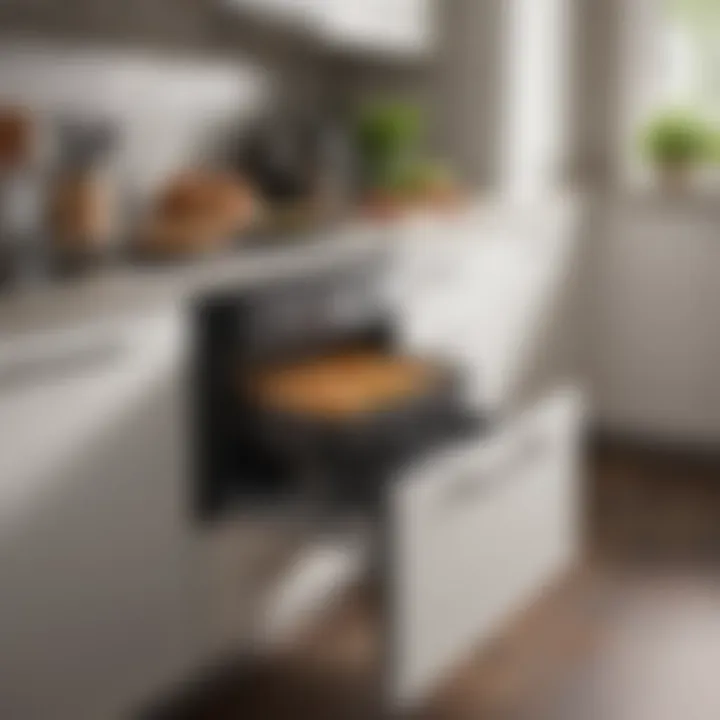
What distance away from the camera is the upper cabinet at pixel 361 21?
284 cm

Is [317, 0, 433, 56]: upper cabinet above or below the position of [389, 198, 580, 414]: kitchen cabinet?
above

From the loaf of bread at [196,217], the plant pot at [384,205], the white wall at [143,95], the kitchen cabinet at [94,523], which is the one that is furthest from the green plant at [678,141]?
the kitchen cabinet at [94,523]

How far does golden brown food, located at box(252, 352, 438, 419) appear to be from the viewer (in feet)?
7.36

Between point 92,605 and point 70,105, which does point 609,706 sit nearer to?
point 92,605

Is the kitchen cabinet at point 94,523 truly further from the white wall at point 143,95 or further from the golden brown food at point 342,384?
the white wall at point 143,95

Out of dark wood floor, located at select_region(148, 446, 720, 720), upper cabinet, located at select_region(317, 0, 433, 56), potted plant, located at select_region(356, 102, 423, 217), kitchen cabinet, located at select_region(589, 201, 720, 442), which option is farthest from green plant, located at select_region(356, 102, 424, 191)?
dark wood floor, located at select_region(148, 446, 720, 720)

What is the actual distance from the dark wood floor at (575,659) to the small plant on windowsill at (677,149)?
3.81 ft

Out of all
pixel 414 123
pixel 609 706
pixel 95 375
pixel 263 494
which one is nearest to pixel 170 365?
pixel 95 375

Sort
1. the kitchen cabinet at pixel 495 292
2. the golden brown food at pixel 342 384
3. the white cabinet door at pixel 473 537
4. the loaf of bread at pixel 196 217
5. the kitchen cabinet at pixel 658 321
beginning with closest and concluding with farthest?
the white cabinet door at pixel 473 537 → the golden brown food at pixel 342 384 → the loaf of bread at pixel 196 217 → the kitchen cabinet at pixel 495 292 → the kitchen cabinet at pixel 658 321

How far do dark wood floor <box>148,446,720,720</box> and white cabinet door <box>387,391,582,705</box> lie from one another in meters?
0.08

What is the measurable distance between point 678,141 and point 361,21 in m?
1.22

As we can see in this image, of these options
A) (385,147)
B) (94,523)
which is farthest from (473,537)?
(385,147)

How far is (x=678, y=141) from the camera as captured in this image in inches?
154

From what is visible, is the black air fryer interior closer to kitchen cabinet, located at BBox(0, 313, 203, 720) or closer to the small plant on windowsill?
kitchen cabinet, located at BBox(0, 313, 203, 720)
